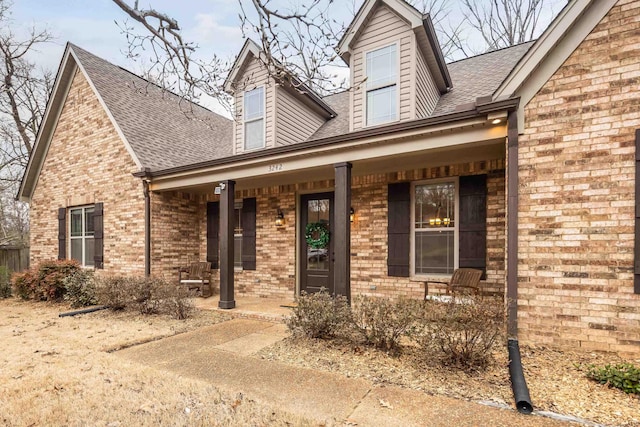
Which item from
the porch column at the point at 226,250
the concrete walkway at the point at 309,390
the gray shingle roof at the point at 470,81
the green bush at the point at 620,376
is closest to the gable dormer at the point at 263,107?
the gray shingle roof at the point at 470,81

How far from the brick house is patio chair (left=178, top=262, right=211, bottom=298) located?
31 cm

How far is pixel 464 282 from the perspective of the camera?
211 inches

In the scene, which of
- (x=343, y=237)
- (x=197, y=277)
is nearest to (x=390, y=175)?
(x=343, y=237)

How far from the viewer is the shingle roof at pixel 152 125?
8703 mm

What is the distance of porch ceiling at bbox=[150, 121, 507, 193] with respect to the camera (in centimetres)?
445

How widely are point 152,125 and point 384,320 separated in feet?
28.9

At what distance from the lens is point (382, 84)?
6145 mm

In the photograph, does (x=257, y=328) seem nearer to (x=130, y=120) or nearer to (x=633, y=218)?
(x=633, y=218)

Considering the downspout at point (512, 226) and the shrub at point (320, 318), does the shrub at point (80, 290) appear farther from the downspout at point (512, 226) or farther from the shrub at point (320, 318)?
the downspout at point (512, 226)

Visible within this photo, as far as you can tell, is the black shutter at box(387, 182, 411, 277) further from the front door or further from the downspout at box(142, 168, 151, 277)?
the downspout at box(142, 168, 151, 277)

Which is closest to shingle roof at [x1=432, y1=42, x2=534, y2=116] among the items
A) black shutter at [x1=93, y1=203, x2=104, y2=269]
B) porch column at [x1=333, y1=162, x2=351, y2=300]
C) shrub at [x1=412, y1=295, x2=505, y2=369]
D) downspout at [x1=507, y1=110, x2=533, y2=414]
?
downspout at [x1=507, y1=110, x2=533, y2=414]

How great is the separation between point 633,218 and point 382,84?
4113 mm

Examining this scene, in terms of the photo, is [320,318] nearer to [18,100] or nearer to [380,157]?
[380,157]

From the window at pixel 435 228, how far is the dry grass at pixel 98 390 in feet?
13.7
